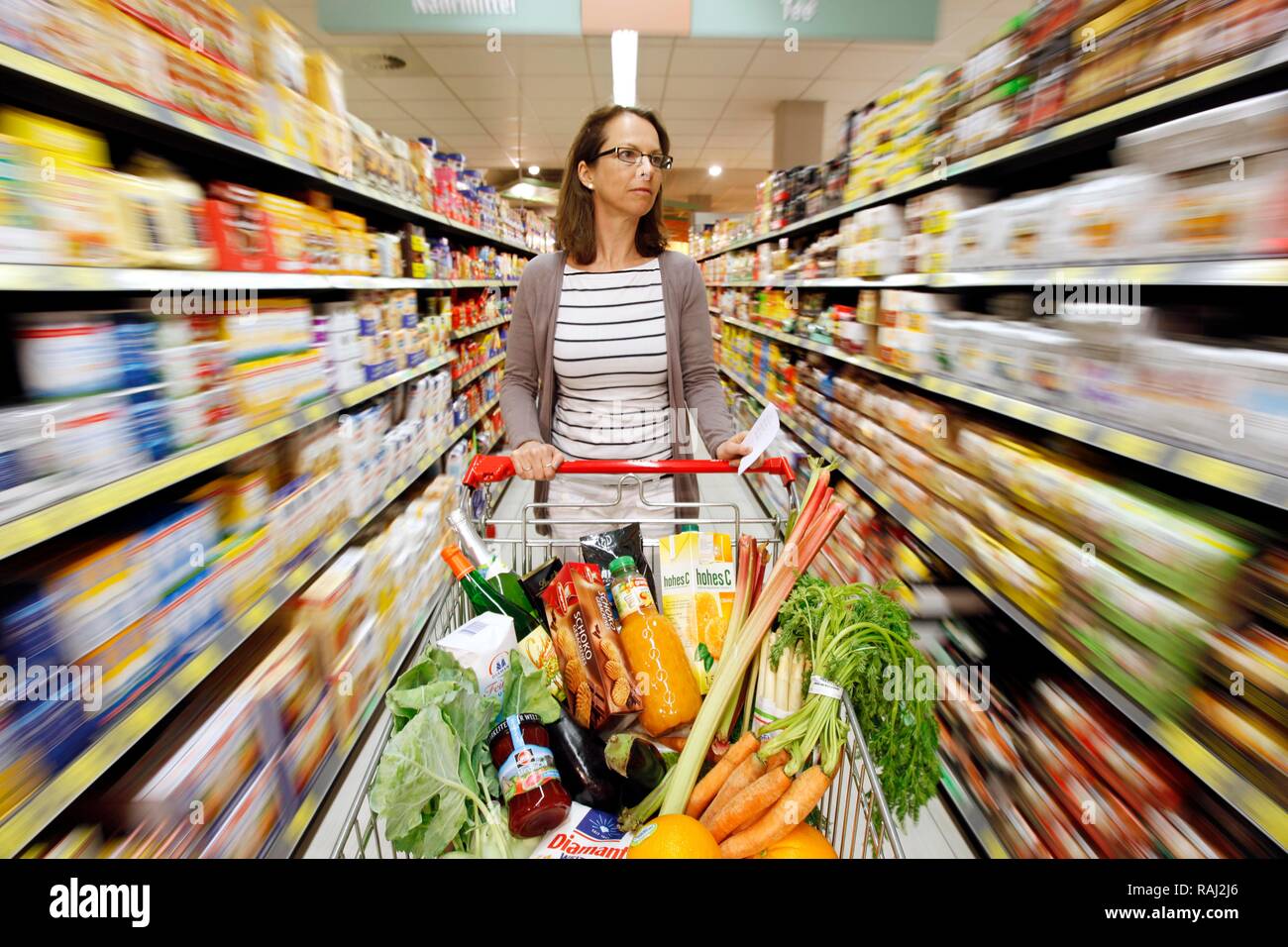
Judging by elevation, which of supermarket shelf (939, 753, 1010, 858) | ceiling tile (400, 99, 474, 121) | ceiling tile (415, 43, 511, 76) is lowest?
supermarket shelf (939, 753, 1010, 858)

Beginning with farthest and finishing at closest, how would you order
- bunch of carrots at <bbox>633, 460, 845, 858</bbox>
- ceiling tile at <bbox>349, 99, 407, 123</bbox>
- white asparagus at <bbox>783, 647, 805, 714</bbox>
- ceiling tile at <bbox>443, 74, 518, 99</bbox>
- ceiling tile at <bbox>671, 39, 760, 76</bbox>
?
ceiling tile at <bbox>349, 99, 407, 123</bbox> < ceiling tile at <bbox>443, 74, 518, 99</bbox> < ceiling tile at <bbox>671, 39, 760, 76</bbox> < white asparagus at <bbox>783, 647, 805, 714</bbox> < bunch of carrots at <bbox>633, 460, 845, 858</bbox>

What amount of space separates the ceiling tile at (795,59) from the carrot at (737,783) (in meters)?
6.54

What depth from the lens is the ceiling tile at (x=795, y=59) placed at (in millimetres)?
5992

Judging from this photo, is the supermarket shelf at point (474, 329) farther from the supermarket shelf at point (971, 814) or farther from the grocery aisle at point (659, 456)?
the supermarket shelf at point (971, 814)

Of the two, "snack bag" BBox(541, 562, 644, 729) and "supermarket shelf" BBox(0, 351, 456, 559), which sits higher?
"supermarket shelf" BBox(0, 351, 456, 559)

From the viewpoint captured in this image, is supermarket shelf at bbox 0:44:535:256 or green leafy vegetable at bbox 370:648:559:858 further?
supermarket shelf at bbox 0:44:535:256

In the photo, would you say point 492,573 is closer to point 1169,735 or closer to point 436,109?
point 1169,735

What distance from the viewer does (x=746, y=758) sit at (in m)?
1.04

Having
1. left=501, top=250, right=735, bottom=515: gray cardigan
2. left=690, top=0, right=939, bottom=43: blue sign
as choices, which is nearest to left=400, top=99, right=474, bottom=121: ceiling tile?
left=690, top=0, right=939, bottom=43: blue sign

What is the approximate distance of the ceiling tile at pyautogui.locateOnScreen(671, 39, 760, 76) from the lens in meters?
5.92

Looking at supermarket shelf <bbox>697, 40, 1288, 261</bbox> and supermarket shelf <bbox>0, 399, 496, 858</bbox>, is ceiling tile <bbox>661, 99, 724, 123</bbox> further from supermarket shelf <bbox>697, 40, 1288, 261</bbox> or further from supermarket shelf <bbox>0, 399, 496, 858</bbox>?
supermarket shelf <bbox>0, 399, 496, 858</bbox>

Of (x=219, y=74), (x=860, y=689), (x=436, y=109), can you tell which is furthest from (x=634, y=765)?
(x=436, y=109)
